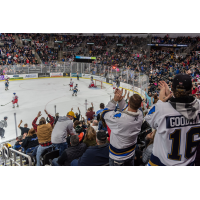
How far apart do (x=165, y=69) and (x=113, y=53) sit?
9198 mm

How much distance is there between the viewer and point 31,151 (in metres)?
4.65

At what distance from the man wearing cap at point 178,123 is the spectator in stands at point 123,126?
0.33 metres

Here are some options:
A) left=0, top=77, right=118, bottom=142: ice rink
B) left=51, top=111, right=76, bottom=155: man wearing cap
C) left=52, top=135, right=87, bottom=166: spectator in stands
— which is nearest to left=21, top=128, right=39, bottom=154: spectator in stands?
left=51, top=111, right=76, bottom=155: man wearing cap

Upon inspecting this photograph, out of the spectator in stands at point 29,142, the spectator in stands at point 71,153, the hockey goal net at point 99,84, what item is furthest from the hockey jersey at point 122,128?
the hockey goal net at point 99,84

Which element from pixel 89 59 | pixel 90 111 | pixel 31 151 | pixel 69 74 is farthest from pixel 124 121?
pixel 89 59

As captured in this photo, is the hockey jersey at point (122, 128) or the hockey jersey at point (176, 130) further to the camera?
the hockey jersey at point (122, 128)

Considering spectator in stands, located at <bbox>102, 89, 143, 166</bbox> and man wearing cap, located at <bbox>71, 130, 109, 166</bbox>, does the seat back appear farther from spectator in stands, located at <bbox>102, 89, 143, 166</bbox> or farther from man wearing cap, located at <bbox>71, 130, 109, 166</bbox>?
spectator in stands, located at <bbox>102, 89, 143, 166</bbox>

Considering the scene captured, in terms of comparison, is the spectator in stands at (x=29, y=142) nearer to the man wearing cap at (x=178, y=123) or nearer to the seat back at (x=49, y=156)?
the seat back at (x=49, y=156)

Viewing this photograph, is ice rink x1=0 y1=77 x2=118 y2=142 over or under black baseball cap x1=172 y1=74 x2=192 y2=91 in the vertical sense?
under

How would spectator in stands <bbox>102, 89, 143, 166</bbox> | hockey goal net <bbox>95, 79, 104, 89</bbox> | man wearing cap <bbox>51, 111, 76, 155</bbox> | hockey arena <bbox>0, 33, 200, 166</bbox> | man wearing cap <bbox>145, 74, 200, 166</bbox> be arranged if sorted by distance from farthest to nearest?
hockey goal net <bbox>95, 79, 104, 89</bbox> < man wearing cap <bbox>51, 111, 76, 155</bbox> < spectator in stands <bbox>102, 89, 143, 166</bbox> < hockey arena <bbox>0, 33, 200, 166</bbox> < man wearing cap <bbox>145, 74, 200, 166</bbox>

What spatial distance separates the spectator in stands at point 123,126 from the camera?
2.22 meters

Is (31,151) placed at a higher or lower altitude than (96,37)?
lower

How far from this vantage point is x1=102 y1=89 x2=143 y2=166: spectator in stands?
2219 mm

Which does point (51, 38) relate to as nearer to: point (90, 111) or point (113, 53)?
point (113, 53)
